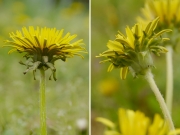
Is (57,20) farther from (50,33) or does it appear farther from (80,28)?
(50,33)

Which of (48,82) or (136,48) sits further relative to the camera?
(48,82)

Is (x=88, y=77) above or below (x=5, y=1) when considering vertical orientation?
below

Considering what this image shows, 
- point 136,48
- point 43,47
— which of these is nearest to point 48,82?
point 43,47

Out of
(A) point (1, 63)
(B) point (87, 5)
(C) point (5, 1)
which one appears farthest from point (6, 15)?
(B) point (87, 5)

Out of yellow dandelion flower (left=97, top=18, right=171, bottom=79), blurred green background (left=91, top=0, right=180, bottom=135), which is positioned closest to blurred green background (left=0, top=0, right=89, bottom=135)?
blurred green background (left=91, top=0, right=180, bottom=135)

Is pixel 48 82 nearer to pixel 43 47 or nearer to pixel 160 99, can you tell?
pixel 43 47

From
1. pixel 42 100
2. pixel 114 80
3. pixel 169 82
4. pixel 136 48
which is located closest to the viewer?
pixel 136 48

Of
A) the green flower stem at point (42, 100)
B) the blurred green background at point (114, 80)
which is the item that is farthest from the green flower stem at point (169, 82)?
the green flower stem at point (42, 100)
